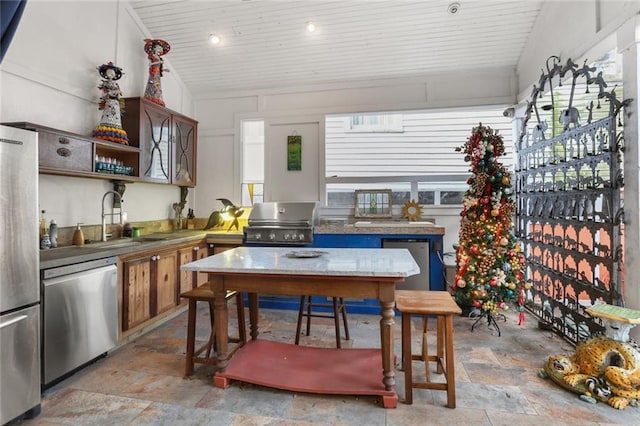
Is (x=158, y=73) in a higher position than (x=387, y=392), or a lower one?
higher

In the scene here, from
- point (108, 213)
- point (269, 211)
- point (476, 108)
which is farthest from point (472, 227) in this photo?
point (108, 213)

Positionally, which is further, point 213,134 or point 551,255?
point 213,134

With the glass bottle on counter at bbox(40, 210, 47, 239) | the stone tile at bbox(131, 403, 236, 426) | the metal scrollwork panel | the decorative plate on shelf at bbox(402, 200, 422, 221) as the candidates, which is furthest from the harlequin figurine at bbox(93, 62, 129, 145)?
the metal scrollwork panel

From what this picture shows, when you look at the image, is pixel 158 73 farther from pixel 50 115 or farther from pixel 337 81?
pixel 337 81

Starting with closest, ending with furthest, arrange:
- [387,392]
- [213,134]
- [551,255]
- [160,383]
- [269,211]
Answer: [387,392]
[160,383]
[551,255]
[269,211]
[213,134]

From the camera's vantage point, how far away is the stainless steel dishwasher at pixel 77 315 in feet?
6.90

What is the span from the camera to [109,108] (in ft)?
10.1

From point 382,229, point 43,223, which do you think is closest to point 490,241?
point 382,229

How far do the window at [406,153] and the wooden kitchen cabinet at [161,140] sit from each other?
191 cm

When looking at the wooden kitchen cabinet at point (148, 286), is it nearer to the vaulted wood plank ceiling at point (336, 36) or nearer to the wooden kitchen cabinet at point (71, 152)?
the wooden kitchen cabinet at point (71, 152)

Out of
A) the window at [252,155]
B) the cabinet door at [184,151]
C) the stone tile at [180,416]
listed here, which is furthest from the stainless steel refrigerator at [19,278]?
the window at [252,155]

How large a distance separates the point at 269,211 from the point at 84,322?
226 cm

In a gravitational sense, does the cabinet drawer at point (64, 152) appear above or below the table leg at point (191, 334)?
above

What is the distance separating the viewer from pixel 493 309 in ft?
10.3
